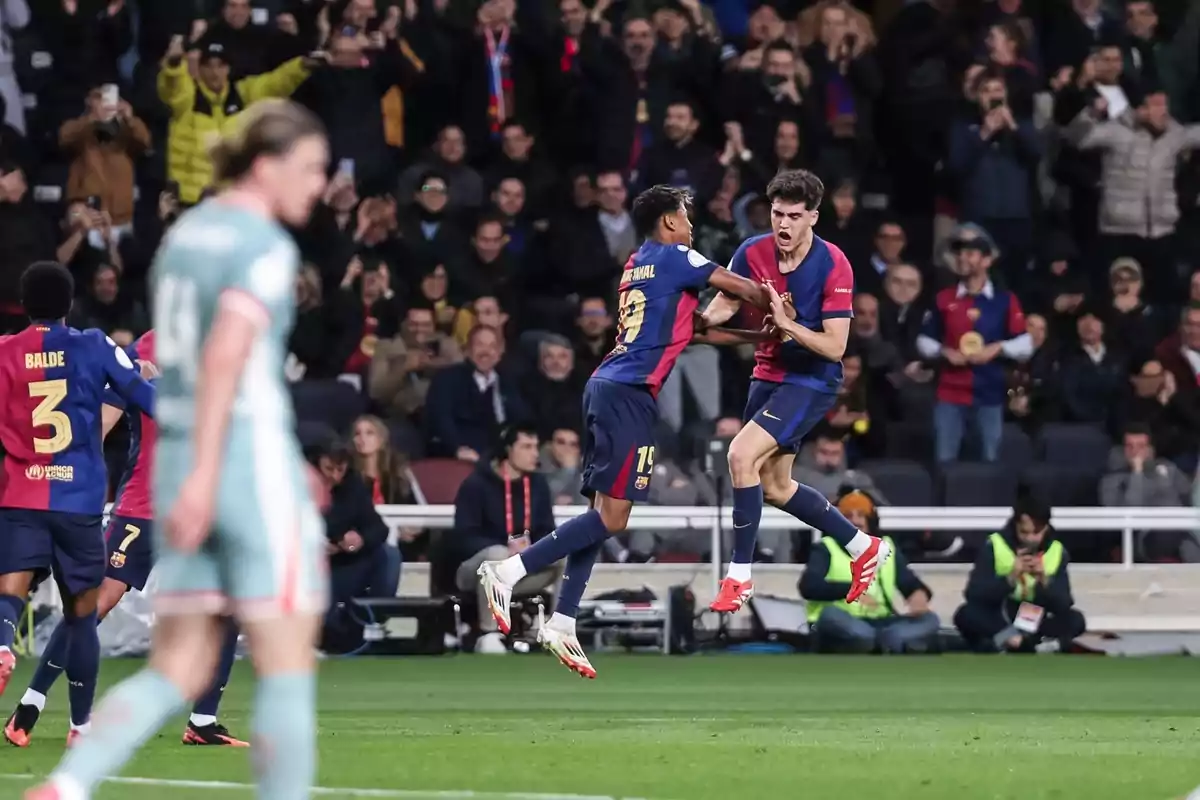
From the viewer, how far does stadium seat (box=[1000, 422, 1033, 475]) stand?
790 inches

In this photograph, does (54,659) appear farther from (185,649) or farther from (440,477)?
(440,477)

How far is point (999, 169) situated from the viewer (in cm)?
2138

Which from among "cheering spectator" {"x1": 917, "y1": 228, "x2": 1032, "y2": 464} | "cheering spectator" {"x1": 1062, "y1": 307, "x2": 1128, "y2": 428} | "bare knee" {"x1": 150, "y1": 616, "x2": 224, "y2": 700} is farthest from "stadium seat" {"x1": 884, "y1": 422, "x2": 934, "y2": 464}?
"bare knee" {"x1": 150, "y1": 616, "x2": 224, "y2": 700}

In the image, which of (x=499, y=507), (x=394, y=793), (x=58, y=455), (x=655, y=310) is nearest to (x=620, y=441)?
(x=655, y=310)

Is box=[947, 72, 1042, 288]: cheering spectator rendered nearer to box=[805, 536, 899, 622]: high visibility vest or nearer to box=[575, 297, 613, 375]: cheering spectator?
box=[575, 297, 613, 375]: cheering spectator

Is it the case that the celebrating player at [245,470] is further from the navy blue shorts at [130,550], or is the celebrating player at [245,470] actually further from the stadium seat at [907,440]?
the stadium seat at [907,440]

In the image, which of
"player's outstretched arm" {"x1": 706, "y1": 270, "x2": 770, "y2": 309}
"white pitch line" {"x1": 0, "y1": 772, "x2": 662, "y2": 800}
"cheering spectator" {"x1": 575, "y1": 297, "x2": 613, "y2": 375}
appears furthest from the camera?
"cheering spectator" {"x1": 575, "y1": 297, "x2": 613, "y2": 375}

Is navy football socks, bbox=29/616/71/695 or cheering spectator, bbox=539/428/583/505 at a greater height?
cheering spectator, bbox=539/428/583/505

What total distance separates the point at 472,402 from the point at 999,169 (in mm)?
5575

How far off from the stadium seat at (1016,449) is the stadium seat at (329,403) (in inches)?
218

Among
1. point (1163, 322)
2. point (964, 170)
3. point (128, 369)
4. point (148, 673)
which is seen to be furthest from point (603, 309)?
point (148, 673)

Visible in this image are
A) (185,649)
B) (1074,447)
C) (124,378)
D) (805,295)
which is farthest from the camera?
(1074,447)

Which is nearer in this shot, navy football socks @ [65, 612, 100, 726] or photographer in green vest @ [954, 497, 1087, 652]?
navy football socks @ [65, 612, 100, 726]

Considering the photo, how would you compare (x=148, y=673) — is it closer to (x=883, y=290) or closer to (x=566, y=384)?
(x=566, y=384)
